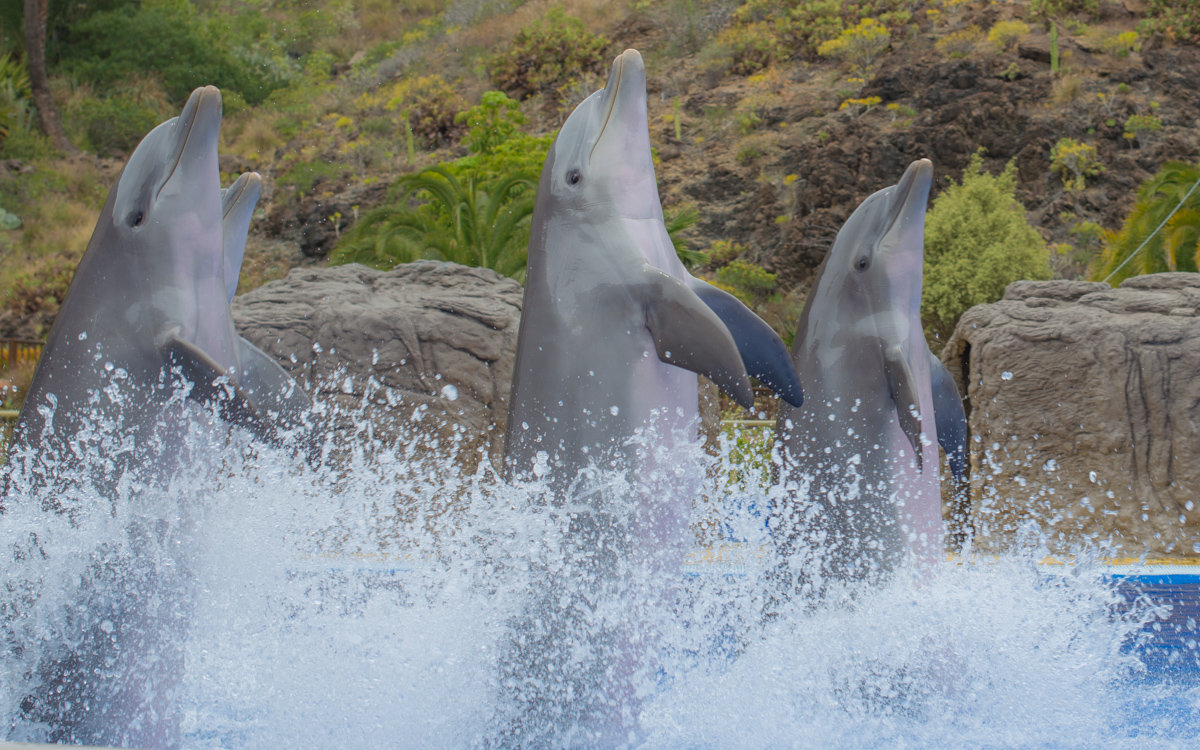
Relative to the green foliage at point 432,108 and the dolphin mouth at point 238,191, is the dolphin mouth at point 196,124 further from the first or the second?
the green foliage at point 432,108

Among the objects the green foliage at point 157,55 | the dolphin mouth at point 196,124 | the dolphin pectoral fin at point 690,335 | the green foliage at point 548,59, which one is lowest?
the dolphin pectoral fin at point 690,335

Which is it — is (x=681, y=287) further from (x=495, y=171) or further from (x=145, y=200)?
(x=495, y=171)

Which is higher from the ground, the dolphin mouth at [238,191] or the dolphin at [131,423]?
the dolphin mouth at [238,191]

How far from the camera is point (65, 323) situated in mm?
3152

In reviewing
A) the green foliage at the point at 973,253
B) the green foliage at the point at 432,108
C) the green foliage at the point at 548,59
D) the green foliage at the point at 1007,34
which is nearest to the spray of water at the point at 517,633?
the green foliage at the point at 973,253

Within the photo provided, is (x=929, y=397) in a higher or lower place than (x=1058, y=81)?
lower

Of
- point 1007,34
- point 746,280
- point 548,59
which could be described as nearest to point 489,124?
point 746,280

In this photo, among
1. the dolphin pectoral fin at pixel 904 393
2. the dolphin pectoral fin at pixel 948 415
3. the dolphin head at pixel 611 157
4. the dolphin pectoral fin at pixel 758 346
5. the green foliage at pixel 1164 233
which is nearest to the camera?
the dolphin pectoral fin at pixel 758 346

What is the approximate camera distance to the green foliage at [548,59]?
82.7ft

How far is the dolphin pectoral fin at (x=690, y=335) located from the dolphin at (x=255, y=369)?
1318 millimetres

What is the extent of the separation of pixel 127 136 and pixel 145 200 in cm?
2754

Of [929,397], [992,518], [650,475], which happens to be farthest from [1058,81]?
[650,475]

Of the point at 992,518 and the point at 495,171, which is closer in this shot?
the point at 992,518

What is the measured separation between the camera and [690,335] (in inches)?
112
